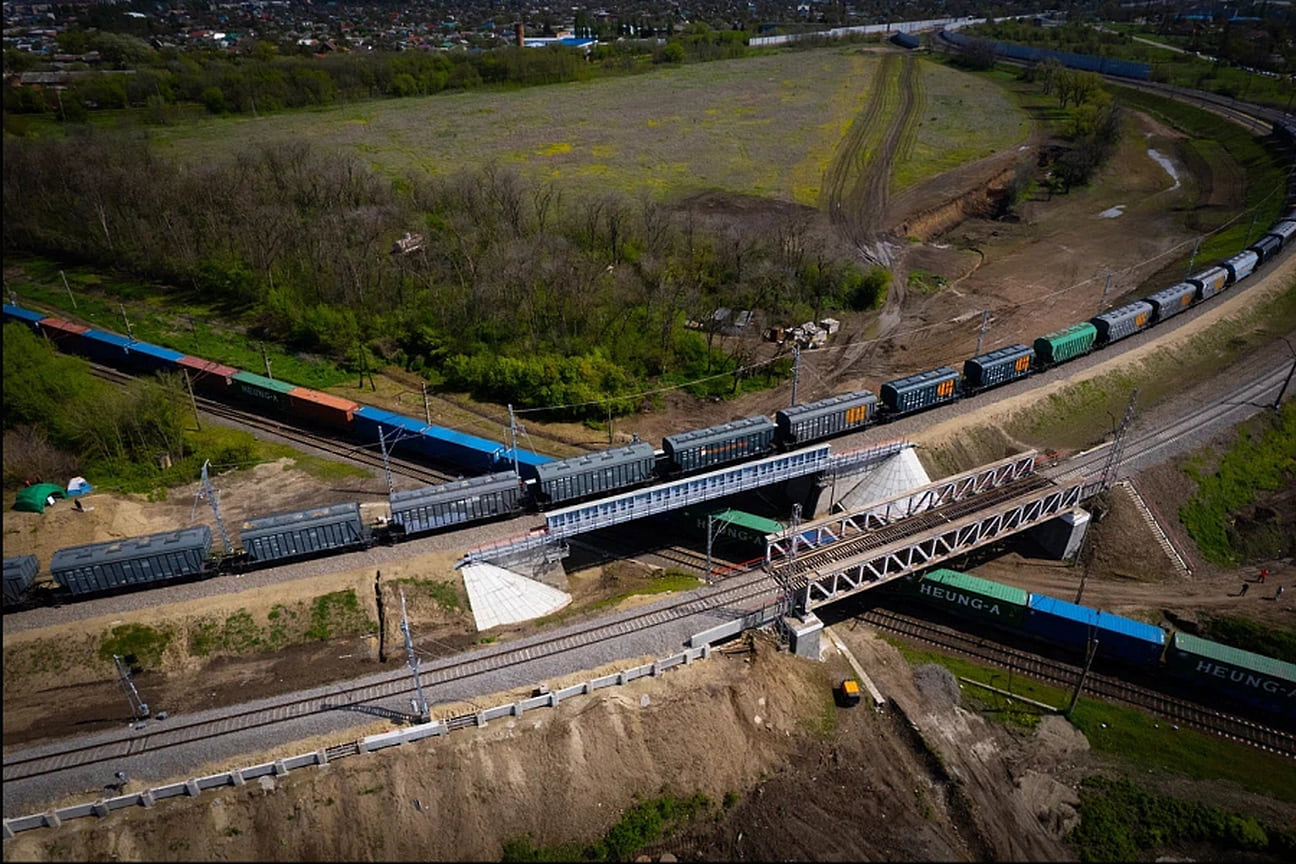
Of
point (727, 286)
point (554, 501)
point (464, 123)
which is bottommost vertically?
point (554, 501)

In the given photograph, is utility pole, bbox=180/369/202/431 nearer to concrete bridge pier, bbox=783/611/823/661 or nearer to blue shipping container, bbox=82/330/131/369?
blue shipping container, bbox=82/330/131/369

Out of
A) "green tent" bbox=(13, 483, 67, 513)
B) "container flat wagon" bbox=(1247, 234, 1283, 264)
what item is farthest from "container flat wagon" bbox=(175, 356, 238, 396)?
"container flat wagon" bbox=(1247, 234, 1283, 264)

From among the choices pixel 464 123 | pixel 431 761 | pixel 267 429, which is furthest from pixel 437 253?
pixel 464 123

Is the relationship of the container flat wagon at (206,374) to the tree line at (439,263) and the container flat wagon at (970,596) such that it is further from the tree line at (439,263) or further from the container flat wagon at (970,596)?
the container flat wagon at (970,596)

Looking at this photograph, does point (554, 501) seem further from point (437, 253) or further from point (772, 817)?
point (437, 253)

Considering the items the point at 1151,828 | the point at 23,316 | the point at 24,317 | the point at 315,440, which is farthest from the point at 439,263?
the point at 1151,828

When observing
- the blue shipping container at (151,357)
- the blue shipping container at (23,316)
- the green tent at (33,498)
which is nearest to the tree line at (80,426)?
the green tent at (33,498)
